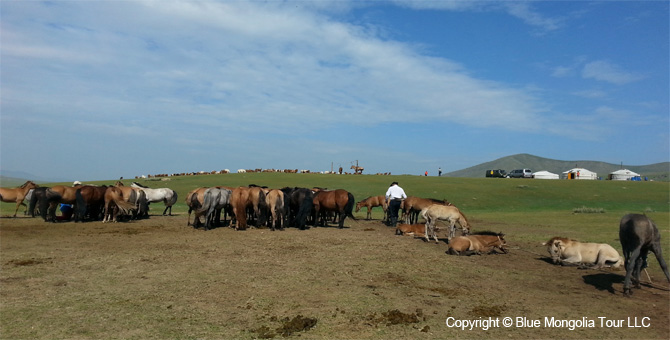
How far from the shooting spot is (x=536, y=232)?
63.1 ft

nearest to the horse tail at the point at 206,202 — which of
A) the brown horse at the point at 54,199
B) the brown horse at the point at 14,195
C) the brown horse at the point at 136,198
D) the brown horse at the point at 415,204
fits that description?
the brown horse at the point at 136,198

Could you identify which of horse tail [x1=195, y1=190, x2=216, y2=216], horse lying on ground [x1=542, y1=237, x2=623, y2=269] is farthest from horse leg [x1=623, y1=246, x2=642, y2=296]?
horse tail [x1=195, y1=190, x2=216, y2=216]

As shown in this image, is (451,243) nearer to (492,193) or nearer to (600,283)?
(600,283)

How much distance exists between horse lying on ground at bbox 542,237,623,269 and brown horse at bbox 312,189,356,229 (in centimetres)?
1009

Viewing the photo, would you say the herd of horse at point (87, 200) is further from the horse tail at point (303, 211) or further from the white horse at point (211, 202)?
the horse tail at point (303, 211)

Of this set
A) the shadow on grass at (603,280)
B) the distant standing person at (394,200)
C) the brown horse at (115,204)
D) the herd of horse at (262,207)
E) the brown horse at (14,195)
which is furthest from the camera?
the brown horse at (14,195)

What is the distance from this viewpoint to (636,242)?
29.9 ft

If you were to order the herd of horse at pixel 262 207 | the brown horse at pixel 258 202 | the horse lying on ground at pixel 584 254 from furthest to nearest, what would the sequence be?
the brown horse at pixel 258 202, the herd of horse at pixel 262 207, the horse lying on ground at pixel 584 254

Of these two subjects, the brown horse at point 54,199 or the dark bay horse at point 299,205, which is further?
the brown horse at point 54,199

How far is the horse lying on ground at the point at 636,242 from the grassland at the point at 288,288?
475 millimetres

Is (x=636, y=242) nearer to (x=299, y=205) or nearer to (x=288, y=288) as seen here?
(x=288, y=288)

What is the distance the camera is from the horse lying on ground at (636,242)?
896 cm

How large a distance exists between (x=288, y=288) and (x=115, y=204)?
1630cm

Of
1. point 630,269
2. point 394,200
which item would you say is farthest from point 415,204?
point 630,269
